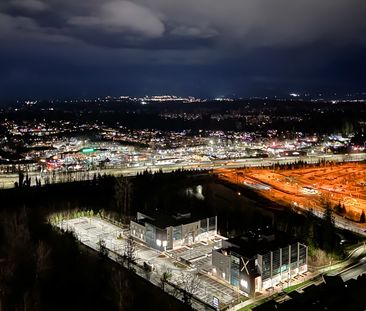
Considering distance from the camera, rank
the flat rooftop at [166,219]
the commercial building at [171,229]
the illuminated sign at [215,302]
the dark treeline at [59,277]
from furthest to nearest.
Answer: the flat rooftop at [166,219]
the commercial building at [171,229]
the illuminated sign at [215,302]
the dark treeline at [59,277]

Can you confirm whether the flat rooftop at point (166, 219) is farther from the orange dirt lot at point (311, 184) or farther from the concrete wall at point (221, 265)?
the orange dirt lot at point (311, 184)

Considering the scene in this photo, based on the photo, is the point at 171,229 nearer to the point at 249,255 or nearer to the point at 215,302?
the point at 249,255

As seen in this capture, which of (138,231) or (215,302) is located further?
(138,231)

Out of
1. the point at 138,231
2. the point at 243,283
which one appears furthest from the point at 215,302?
the point at 138,231

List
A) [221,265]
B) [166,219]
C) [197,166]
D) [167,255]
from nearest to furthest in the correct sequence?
[221,265] < [167,255] < [166,219] < [197,166]

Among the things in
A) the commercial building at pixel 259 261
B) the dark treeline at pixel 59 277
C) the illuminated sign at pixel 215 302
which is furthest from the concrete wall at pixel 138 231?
the illuminated sign at pixel 215 302

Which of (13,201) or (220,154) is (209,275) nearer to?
(13,201)
